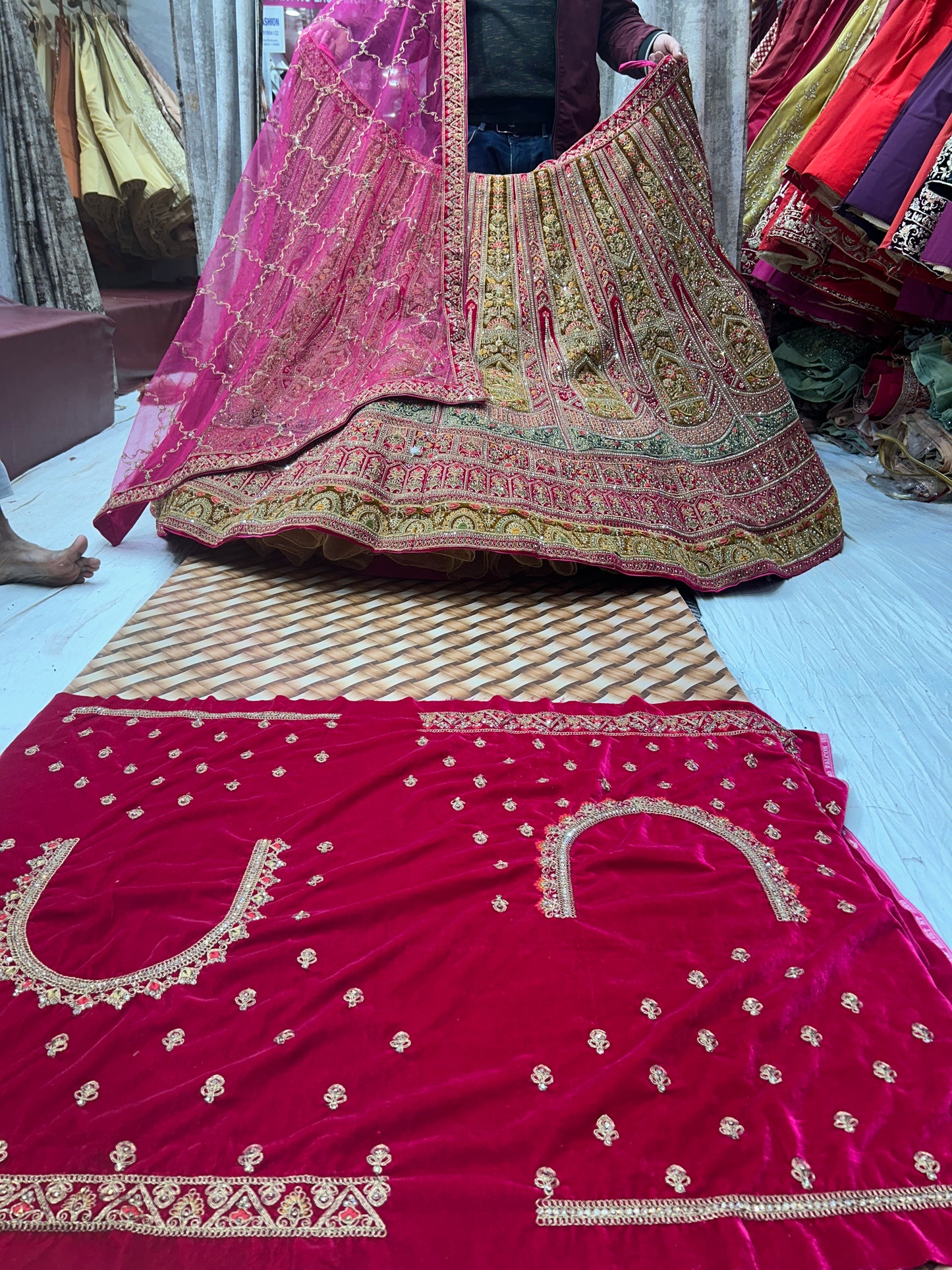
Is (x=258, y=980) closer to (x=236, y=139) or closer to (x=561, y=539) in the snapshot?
(x=561, y=539)

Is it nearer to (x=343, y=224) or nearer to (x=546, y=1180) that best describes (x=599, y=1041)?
(x=546, y=1180)

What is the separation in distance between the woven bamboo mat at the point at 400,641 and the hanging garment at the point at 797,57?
2.39m

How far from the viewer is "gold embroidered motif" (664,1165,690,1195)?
0.76 meters

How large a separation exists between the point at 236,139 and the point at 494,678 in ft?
8.57

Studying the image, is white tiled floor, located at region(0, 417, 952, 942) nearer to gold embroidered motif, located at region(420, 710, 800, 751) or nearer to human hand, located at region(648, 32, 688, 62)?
gold embroidered motif, located at region(420, 710, 800, 751)

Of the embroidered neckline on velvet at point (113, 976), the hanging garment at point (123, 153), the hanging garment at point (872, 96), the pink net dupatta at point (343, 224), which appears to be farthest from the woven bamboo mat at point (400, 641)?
the hanging garment at point (123, 153)

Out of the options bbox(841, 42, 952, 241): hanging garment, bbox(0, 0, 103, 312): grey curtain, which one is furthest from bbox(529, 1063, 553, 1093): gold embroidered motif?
bbox(0, 0, 103, 312): grey curtain

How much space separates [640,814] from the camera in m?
1.25

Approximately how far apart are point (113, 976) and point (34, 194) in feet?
11.4

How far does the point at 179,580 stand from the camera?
1.97 m

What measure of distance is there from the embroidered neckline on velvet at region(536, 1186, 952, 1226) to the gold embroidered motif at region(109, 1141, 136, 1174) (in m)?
0.36

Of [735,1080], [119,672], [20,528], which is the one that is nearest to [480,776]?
[735,1080]

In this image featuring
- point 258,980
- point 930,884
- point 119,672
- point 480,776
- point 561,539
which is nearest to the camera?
point 258,980

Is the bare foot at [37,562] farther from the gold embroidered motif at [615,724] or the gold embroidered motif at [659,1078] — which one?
the gold embroidered motif at [659,1078]
